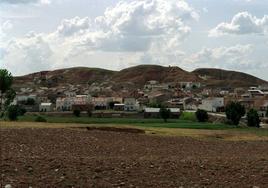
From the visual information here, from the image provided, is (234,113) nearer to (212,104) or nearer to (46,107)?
(212,104)

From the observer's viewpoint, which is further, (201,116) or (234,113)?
(201,116)

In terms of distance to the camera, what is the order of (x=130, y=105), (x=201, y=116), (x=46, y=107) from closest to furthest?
(x=201, y=116)
(x=130, y=105)
(x=46, y=107)

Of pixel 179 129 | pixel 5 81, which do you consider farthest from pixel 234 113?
pixel 5 81

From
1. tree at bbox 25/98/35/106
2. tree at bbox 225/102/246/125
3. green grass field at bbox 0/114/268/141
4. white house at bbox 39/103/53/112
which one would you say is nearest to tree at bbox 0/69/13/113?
green grass field at bbox 0/114/268/141

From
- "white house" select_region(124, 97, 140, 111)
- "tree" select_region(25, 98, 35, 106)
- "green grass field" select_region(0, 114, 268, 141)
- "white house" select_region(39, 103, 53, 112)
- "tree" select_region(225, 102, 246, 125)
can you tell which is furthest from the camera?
"tree" select_region(25, 98, 35, 106)

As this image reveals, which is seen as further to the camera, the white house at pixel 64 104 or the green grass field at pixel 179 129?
the white house at pixel 64 104

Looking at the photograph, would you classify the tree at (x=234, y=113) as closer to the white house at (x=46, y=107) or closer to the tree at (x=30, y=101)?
the white house at (x=46, y=107)

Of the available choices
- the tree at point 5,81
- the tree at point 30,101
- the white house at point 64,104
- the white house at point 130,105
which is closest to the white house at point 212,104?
the white house at point 130,105

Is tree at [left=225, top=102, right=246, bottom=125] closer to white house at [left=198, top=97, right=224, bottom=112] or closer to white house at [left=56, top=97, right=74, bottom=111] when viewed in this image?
white house at [left=198, top=97, right=224, bottom=112]

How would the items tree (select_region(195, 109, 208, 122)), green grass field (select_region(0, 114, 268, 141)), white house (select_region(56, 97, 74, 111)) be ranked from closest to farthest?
green grass field (select_region(0, 114, 268, 141)), tree (select_region(195, 109, 208, 122)), white house (select_region(56, 97, 74, 111))

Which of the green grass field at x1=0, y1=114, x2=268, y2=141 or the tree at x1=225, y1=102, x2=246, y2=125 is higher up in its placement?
the tree at x1=225, y1=102, x2=246, y2=125

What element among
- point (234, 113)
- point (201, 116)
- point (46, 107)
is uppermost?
point (46, 107)

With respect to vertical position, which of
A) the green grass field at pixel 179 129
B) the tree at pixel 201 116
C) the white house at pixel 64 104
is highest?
the white house at pixel 64 104

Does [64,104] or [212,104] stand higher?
[64,104]
